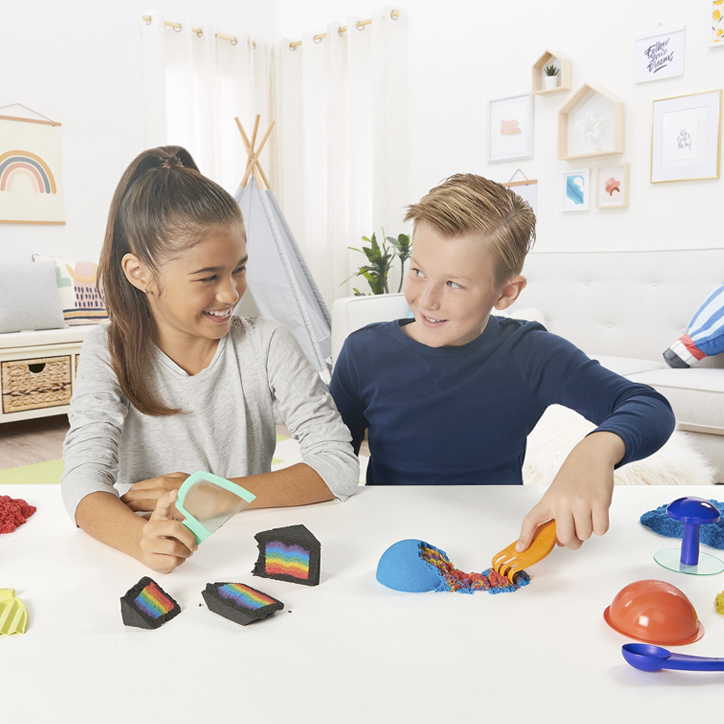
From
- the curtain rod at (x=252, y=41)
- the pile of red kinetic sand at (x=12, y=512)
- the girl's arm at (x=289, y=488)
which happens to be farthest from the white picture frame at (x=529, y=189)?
the pile of red kinetic sand at (x=12, y=512)

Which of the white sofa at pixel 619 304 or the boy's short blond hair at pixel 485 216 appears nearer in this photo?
the boy's short blond hair at pixel 485 216

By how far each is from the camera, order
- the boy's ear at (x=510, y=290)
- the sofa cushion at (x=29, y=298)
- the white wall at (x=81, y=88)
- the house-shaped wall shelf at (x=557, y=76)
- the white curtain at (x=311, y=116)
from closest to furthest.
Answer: the boy's ear at (x=510, y=290) → the house-shaped wall shelf at (x=557, y=76) → the sofa cushion at (x=29, y=298) → the white wall at (x=81, y=88) → the white curtain at (x=311, y=116)

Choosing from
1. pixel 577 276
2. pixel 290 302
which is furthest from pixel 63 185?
pixel 577 276

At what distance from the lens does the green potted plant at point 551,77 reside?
3.49 m

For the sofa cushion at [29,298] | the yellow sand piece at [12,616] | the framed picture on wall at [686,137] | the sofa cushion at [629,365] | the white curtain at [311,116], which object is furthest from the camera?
the white curtain at [311,116]

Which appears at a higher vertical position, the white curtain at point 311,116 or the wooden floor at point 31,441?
the white curtain at point 311,116

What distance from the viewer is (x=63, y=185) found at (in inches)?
168

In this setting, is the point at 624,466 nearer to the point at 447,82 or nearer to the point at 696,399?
the point at 696,399

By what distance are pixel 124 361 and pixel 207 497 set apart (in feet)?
1.32

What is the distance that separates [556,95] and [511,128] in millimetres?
280

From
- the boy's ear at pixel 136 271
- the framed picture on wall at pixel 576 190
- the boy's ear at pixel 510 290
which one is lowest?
the boy's ear at pixel 510 290

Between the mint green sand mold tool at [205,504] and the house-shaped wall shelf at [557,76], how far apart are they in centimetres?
333

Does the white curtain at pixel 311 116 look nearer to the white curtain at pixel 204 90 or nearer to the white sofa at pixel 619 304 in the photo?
the white curtain at pixel 204 90

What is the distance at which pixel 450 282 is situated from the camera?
0.97 metres
